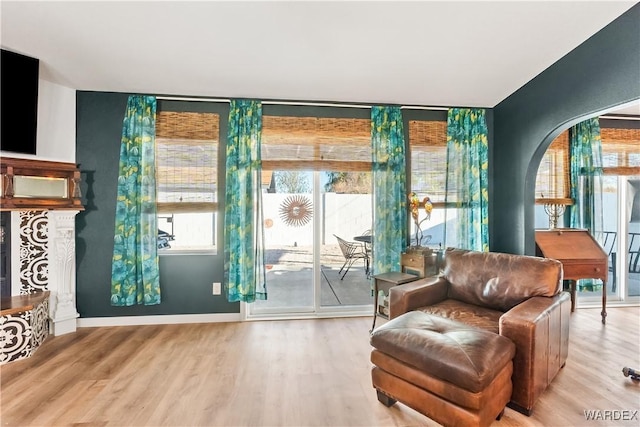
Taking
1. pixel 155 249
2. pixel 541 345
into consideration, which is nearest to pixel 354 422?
pixel 541 345

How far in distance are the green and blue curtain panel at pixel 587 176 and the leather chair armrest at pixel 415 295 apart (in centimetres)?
256

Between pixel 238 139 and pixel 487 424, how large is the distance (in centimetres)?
311

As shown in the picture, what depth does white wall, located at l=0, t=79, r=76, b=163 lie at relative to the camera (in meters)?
2.83

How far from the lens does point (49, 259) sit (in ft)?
9.42

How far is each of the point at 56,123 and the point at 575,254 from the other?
18.8ft

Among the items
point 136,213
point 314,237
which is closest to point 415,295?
point 314,237

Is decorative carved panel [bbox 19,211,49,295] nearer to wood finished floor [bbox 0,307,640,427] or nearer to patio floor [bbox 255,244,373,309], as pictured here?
wood finished floor [bbox 0,307,640,427]

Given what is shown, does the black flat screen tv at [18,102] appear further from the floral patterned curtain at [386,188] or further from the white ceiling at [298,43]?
the floral patterned curtain at [386,188]

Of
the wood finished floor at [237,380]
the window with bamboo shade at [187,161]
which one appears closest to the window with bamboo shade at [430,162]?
the wood finished floor at [237,380]

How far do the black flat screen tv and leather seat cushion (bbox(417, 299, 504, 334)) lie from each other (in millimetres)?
3634

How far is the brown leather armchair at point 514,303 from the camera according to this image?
5.82 feet

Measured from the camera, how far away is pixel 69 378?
2182 millimetres

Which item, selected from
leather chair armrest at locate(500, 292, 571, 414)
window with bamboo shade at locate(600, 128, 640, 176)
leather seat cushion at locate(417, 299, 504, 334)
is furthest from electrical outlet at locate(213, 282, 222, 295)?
window with bamboo shade at locate(600, 128, 640, 176)

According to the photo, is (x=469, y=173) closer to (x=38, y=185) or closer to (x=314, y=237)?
(x=314, y=237)
